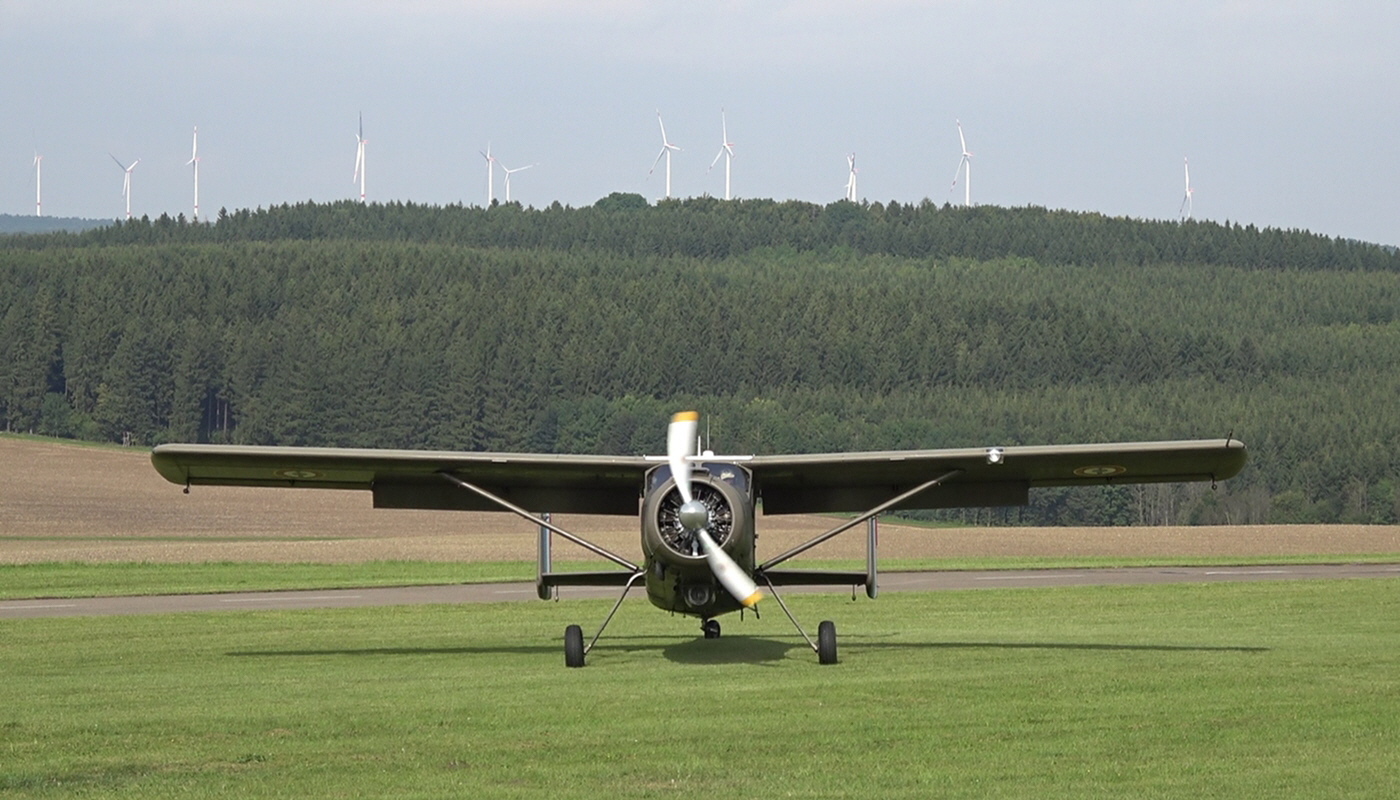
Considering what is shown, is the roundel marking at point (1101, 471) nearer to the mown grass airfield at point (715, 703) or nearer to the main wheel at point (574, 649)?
the mown grass airfield at point (715, 703)

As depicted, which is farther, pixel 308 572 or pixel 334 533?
pixel 334 533

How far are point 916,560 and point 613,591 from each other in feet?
53.6

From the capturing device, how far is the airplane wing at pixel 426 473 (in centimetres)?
1997

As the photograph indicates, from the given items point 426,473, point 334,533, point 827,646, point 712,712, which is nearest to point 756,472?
point 827,646

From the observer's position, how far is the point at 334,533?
72.4 metres

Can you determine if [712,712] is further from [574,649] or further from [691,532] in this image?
[574,649]

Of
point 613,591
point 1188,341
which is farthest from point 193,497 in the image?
point 1188,341

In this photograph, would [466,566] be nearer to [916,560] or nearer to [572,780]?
[916,560]

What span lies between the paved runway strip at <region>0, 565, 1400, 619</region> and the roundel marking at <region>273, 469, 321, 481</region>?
386 inches

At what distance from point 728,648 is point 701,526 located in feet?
14.0

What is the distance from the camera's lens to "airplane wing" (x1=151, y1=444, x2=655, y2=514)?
786 inches

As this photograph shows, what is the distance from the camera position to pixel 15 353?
520ft

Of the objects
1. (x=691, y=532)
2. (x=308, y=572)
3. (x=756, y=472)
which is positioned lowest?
(x=308, y=572)

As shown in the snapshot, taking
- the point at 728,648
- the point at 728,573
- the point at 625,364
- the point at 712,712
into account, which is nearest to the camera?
the point at 712,712
